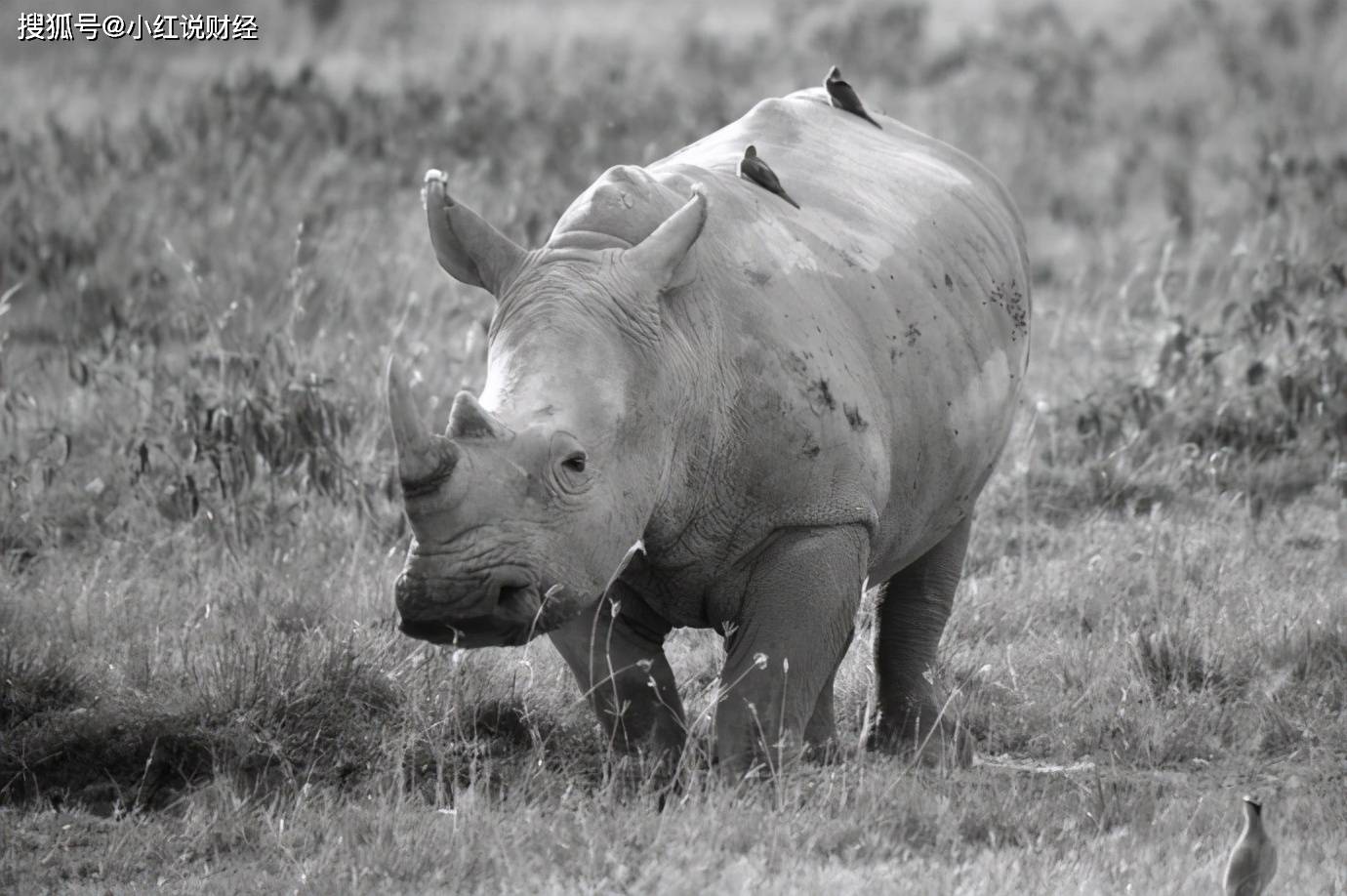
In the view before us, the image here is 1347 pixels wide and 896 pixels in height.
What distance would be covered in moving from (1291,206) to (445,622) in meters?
8.43

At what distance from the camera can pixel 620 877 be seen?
4461 mm

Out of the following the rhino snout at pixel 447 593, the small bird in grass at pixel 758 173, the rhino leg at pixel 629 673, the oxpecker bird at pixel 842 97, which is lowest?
the rhino leg at pixel 629 673

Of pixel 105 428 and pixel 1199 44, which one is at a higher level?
pixel 1199 44

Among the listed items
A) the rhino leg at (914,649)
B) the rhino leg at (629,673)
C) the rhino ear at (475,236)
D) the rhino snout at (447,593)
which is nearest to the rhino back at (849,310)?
the rhino ear at (475,236)

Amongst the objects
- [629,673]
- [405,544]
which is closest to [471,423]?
[629,673]

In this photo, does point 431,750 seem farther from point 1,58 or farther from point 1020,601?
point 1,58

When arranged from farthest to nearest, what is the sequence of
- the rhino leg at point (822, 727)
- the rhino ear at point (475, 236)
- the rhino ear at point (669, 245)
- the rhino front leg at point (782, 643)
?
the rhino leg at point (822, 727) < the rhino front leg at point (782, 643) < the rhino ear at point (475, 236) < the rhino ear at point (669, 245)

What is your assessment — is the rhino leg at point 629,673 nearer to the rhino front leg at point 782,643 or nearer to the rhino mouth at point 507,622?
the rhino front leg at point 782,643

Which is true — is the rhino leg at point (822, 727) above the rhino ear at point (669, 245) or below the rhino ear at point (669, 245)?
below

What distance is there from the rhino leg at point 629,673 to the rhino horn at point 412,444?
1.04 metres

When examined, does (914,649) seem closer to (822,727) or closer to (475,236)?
(822,727)

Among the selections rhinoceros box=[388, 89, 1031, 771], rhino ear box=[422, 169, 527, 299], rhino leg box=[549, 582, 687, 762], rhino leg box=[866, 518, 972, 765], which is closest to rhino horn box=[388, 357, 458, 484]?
rhinoceros box=[388, 89, 1031, 771]

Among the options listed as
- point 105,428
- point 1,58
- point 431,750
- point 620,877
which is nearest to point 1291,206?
point 105,428

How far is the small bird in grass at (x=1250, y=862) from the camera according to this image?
429 cm
